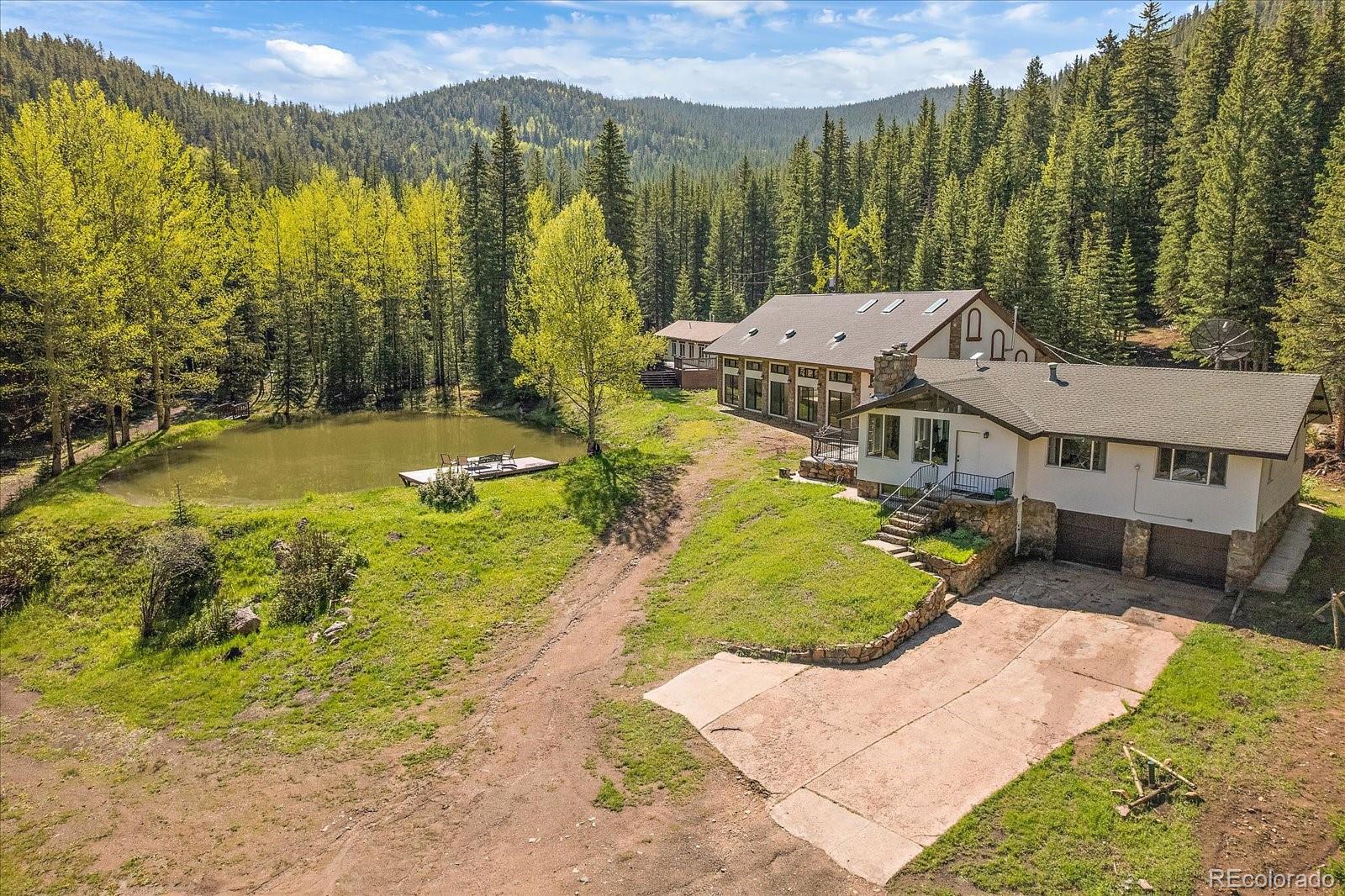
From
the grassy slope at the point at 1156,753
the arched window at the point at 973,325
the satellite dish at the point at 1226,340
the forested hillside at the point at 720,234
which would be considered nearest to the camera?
the grassy slope at the point at 1156,753

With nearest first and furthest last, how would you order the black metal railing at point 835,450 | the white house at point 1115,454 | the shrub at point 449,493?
the white house at point 1115,454, the shrub at point 449,493, the black metal railing at point 835,450

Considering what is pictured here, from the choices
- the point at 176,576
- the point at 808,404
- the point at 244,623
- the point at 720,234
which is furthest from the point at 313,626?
the point at 720,234

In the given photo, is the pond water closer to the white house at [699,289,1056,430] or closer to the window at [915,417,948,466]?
the white house at [699,289,1056,430]

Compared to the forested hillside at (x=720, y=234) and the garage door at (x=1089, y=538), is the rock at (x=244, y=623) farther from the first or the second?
the garage door at (x=1089, y=538)

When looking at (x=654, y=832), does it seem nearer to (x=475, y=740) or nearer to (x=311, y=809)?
(x=475, y=740)

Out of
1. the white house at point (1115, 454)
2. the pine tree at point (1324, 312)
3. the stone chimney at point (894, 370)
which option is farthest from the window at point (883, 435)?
the pine tree at point (1324, 312)

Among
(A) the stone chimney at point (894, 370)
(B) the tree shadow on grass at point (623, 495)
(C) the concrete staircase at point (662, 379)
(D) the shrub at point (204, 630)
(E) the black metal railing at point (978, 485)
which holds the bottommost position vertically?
(D) the shrub at point (204, 630)

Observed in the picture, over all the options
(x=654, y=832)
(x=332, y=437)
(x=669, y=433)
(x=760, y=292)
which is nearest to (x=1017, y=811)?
(x=654, y=832)
